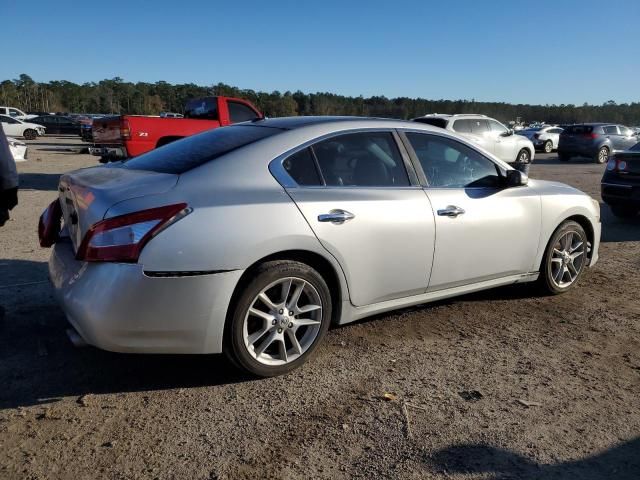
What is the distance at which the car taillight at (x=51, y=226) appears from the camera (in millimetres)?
3795

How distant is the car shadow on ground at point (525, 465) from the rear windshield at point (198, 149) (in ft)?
7.18

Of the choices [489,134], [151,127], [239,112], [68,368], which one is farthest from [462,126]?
[68,368]

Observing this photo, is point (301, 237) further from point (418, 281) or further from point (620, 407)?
point (620, 407)

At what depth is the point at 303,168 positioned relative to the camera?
3611 mm

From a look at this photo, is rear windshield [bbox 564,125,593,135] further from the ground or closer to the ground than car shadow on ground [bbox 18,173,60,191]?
further from the ground

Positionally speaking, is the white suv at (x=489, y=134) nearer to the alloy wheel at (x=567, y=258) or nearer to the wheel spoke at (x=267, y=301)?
the alloy wheel at (x=567, y=258)

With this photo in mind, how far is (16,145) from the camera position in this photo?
16203 millimetres

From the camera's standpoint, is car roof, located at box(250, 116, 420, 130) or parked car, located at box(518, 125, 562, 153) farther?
parked car, located at box(518, 125, 562, 153)

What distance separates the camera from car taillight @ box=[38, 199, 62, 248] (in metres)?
3.79

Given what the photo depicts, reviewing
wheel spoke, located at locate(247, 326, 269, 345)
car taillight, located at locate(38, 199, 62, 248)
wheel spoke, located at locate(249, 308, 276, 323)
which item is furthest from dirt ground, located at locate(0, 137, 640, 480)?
car taillight, located at locate(38, 199, 62, 248)

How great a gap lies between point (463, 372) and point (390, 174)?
1454mm

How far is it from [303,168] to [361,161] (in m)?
0.51

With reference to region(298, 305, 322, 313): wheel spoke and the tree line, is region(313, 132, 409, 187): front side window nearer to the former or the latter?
region(298, 305, 322, 313): wheel spoke

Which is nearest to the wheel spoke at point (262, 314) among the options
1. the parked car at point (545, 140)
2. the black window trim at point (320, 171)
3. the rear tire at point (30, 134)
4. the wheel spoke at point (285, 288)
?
the wheel spoke at point (285, 288)
